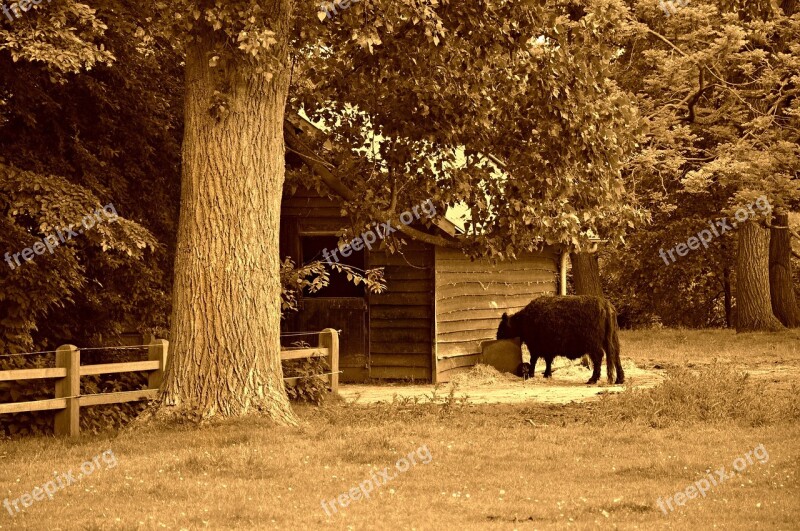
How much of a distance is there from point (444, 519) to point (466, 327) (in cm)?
1391

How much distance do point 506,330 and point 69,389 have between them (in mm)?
10522

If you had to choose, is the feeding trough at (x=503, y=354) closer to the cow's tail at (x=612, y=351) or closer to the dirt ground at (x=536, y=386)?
the dirt ground at (x=536, y=386)

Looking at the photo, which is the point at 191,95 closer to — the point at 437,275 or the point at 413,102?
the point at 413,102

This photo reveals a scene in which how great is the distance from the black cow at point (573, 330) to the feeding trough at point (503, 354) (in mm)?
578

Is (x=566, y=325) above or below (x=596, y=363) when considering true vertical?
above

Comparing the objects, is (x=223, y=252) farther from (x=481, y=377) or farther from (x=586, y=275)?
(x=586, y=275)

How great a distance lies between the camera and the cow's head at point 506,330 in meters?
21.6

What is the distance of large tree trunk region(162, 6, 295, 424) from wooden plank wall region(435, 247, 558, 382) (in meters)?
8.21

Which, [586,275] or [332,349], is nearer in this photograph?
[332,349]

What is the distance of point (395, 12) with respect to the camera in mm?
12844

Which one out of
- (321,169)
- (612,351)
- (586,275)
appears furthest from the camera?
(586,275)

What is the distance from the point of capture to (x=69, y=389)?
13.2 metres

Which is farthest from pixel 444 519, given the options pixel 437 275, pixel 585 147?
pixel 437 275

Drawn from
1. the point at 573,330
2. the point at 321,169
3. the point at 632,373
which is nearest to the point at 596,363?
the point at 573,330
